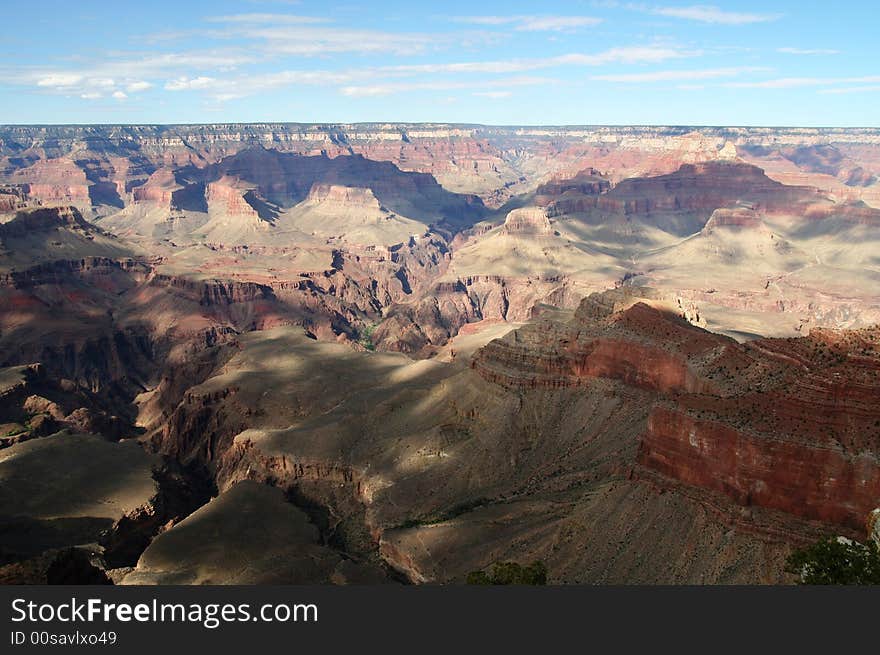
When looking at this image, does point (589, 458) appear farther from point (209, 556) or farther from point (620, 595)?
point (620, 595)

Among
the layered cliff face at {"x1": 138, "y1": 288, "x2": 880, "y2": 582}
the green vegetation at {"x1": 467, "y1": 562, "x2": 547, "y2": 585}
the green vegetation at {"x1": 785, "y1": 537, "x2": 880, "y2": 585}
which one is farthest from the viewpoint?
the layered cliff face at {"x1": 138, "y1": 288, "x2": 880, "y2": 582}

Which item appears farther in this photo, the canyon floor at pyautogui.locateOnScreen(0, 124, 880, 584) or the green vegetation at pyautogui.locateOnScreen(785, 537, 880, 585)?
the canyon floor at pyautogui.locateOnScreen(0, 124, 880, 584)

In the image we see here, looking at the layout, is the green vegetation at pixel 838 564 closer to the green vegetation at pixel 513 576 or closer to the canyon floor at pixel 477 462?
the canyon floor at pixel 477 462

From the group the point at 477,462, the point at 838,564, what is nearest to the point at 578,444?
the point at 477,462

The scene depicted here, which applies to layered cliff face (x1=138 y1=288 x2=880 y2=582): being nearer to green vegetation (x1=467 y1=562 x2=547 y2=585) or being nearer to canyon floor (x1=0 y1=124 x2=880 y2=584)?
canyon floor (x1=0 y1=124 x2=880 y2=584)

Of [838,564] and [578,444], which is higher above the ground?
[838,564]

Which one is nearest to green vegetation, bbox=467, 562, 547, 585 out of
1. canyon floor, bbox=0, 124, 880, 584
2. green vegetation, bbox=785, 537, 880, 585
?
canyon floor, bbox=0, 124, 880, 584

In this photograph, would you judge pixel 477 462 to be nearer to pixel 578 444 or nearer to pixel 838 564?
pixel 578 444

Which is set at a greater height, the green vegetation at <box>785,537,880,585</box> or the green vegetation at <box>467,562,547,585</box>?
the green vegetation at <box>785,537,880,585</box>
